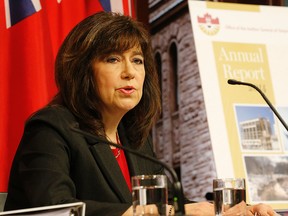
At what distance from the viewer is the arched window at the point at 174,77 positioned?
8.72m


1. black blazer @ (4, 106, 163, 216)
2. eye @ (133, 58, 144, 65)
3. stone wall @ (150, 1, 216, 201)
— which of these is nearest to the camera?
black blazer @ (4, 106, 163, 216)

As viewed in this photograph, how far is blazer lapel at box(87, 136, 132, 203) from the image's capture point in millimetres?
2221

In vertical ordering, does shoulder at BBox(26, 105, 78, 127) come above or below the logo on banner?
below

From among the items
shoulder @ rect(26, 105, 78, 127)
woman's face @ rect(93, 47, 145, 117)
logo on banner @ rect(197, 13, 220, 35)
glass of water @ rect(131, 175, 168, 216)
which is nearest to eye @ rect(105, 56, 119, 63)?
woman's face @ rect(93, 47, 145, 117)

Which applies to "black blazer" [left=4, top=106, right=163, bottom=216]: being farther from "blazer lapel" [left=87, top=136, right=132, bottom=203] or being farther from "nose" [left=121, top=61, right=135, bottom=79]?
"nose" [left=121, top=61, right=135, bottom=79]

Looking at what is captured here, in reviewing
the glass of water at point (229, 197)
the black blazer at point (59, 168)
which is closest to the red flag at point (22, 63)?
the black blazer at point (59, 168)

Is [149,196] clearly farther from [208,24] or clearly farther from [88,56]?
[208,24]

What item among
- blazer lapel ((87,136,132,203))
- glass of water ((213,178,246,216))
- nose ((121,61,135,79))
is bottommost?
glass of water ((213,178,246,216))

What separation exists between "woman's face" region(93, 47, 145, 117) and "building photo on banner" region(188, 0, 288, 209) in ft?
4.15

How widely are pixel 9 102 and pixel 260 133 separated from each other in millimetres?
1447

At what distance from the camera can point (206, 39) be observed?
373 centimetres

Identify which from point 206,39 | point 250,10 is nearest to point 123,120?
point 206,39

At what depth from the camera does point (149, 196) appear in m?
1.56

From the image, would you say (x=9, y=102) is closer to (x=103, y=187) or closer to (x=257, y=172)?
(x=103, y=187)
